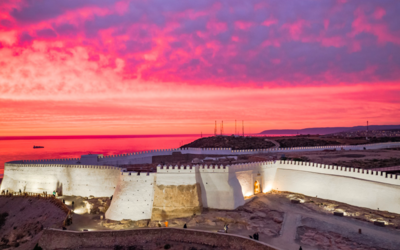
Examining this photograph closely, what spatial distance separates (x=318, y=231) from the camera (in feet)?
63.5

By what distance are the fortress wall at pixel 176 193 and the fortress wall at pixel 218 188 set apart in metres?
0.65

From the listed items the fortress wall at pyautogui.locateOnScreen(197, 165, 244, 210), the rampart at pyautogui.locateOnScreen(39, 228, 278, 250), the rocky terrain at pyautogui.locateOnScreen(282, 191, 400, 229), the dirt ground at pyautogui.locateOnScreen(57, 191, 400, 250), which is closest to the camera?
the dirt ground at pyautogui.locateOnScreen(57, 191, 400, 250)

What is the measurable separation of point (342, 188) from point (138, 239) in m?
16.8

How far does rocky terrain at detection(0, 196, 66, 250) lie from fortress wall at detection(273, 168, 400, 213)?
20.6m

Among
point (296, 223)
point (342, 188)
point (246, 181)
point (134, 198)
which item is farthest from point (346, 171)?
point (134, 198)

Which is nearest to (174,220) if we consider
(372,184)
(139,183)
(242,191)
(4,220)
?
(139,183)

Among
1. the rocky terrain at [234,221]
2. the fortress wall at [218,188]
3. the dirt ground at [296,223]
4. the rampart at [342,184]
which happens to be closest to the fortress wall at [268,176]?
the rampart at [342,184]

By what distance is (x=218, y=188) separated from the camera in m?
23.8

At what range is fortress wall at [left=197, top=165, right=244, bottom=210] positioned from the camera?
77.1ft

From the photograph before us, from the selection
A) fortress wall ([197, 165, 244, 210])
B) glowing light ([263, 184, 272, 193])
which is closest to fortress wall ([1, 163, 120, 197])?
fortress wall ([197, 165, 244, 210])

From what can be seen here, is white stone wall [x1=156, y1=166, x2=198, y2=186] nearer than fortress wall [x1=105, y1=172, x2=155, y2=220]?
Yes

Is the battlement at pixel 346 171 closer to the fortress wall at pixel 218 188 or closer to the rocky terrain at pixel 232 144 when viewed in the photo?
the fortress wall at pixel 218 188

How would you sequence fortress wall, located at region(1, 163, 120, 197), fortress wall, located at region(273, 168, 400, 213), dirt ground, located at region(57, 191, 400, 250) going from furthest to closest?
fortress wall, located at region(1, 163, 120, 197), fortress wall, located at region(273, 168, 400, 213), dirt ground, located at region(57, 191, 400, 250)

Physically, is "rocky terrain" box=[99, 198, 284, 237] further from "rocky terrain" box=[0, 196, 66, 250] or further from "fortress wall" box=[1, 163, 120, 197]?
"rocky terrain" box=[0, 196, 66, 250]
